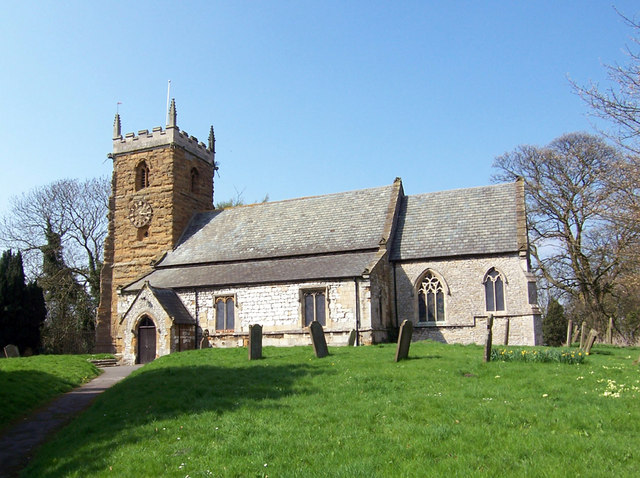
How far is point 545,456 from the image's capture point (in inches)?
264

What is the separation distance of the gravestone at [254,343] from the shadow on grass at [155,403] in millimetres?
1286

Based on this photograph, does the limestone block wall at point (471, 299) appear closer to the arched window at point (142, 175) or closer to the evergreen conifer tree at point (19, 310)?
the arched window at point (142, 175)

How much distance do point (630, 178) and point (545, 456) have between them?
26.1 ft

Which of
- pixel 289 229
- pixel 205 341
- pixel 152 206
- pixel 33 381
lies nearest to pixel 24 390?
pixel 33 381

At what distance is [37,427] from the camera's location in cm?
1131

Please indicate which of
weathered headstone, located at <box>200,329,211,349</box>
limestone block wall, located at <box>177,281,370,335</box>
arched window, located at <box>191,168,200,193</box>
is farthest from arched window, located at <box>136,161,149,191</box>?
weathered headstone, located at <box>200,329,211,349</box>

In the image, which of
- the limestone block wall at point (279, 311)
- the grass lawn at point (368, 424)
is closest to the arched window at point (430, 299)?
the limestone block wall at point (279, 311)

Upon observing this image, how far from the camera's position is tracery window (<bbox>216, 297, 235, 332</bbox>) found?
964 inches

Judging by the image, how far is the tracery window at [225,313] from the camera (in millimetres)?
24484

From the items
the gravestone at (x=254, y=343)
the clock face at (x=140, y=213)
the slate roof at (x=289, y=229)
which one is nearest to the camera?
the gravestone at (x=254, y=343)

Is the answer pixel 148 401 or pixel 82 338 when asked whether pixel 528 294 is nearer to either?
pixel 148 401

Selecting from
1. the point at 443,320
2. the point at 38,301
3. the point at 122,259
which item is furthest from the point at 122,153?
the point at 443,320

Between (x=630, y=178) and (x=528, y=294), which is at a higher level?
(x=630, y=178)

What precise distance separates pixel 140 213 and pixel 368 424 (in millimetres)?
25720
